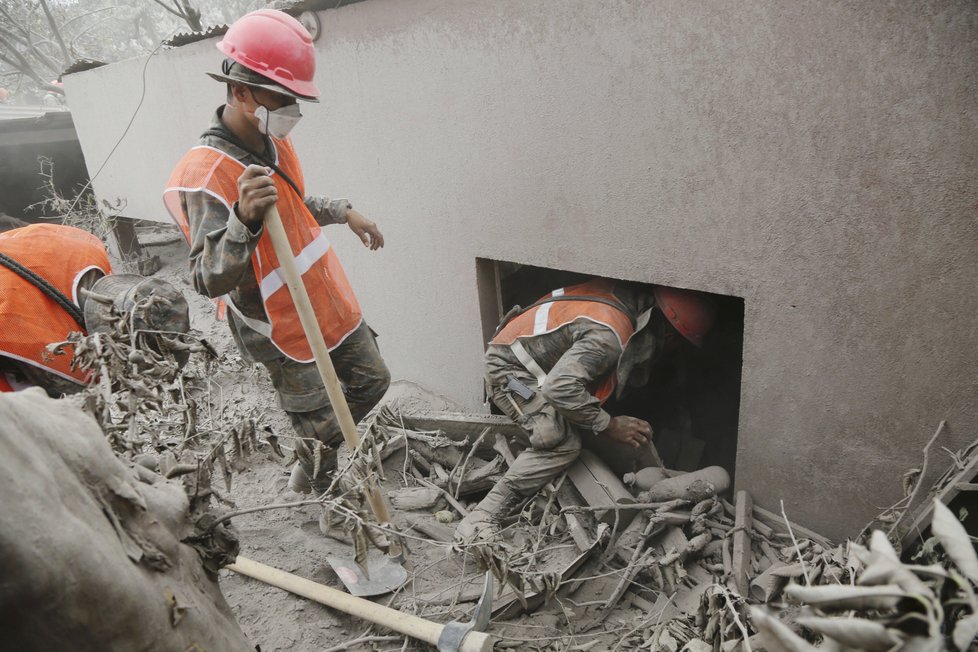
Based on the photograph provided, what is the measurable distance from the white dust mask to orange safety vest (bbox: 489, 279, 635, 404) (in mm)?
1831

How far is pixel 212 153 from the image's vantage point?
2736 millimetres

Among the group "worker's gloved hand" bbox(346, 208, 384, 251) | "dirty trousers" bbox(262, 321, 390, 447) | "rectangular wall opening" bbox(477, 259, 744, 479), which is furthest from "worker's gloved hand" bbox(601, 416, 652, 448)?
"worker's gloved hand" bbox(346, 208, 384, 251)

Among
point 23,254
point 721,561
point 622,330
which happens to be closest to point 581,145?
point 622,330

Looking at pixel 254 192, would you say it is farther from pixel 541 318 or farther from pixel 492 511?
pixel 492 511

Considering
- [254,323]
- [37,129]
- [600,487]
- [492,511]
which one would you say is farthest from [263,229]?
[37,129]

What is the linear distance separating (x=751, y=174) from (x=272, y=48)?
2260mm

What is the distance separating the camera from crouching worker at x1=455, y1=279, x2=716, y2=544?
364 centimetres

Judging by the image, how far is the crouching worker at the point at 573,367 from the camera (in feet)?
11.9

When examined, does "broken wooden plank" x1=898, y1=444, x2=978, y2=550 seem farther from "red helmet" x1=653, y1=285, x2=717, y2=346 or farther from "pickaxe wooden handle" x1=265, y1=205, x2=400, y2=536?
"pickaxe wooden handle" x1=265, y1=205, x2=400, y2=536

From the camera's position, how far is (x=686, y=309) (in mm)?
3670

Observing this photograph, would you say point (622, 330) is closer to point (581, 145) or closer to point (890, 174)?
point (581, 145)

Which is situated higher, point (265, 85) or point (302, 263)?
point (265, 85)

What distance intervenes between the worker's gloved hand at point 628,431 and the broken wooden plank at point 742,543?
0.65m

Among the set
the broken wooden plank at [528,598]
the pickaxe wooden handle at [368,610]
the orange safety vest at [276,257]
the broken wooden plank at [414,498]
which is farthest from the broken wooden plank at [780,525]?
the orange safety vest at [276,257]
